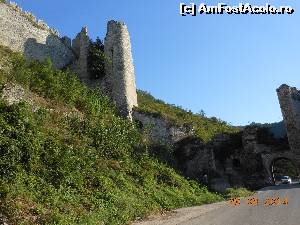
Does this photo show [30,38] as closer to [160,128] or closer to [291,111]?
[160,128]

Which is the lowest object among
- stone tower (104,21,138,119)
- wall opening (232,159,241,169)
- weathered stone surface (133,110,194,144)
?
wall opening (232,159,241,169)

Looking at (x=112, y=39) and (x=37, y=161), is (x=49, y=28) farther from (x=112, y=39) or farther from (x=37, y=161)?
(x=37, y=161)

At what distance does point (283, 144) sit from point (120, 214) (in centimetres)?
2699

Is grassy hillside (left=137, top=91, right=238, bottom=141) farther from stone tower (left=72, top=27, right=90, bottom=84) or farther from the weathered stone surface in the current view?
stone tower (left=72, top=27, right=90, bottom=84)

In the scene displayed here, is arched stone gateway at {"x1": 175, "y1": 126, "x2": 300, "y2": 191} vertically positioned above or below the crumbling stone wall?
below

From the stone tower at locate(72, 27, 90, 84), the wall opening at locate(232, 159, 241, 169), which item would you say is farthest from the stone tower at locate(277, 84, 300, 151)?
the stone tower at locate(72, 27, 90, 84)

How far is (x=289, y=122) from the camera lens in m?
38.3

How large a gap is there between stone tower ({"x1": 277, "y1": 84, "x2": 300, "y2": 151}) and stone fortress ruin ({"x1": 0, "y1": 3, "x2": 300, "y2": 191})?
0.20 m

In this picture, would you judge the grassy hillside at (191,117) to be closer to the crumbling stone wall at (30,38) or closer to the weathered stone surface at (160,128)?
the weathered stone surface at (160,128)

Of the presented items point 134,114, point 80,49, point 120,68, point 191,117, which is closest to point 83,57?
point 80,49

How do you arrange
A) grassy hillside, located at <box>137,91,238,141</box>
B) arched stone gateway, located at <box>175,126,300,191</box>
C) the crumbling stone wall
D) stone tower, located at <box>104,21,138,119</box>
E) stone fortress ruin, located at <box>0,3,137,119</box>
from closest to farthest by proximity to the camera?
the crumbling stone wall → stone fortress ruin, located at <box>0,3,137,119</box> → stone tower, located at <box>104,21,138,119</box> → grassy hillside, located at <box>137,91,238,141</box> → arched stone gateway, located at <box>175,126,300,191</box>

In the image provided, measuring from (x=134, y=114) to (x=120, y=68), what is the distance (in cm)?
360

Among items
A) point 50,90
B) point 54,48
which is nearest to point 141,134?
point 50,90

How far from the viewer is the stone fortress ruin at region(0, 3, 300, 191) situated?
27.9 meters
